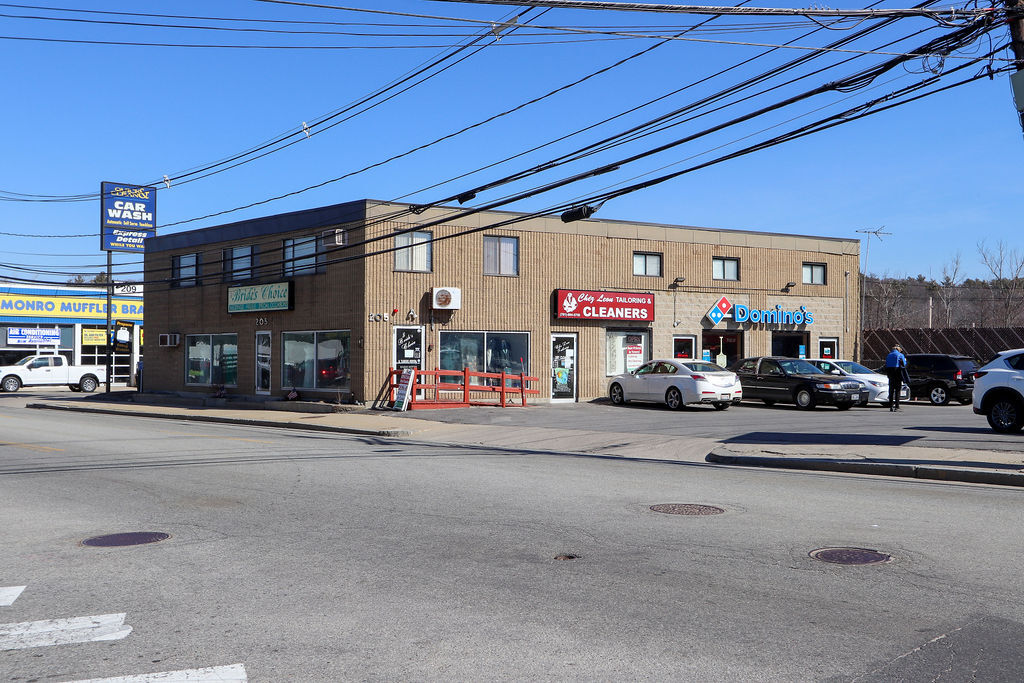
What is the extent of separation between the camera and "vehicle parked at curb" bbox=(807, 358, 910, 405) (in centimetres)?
2716

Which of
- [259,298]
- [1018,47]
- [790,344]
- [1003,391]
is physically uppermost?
[1018,47]

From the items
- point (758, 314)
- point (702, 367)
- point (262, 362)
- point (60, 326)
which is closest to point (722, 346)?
point (758, 314)

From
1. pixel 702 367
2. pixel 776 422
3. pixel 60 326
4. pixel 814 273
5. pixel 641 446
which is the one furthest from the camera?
pixel 60 326

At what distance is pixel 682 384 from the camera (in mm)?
26125

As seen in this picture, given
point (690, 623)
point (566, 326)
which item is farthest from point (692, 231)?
point (690, 623)

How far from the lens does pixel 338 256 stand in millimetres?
28906

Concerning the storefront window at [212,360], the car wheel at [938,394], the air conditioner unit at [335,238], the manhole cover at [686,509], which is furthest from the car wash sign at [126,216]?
the manhole cover at [686,509]

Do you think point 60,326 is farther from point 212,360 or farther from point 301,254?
point 301,254

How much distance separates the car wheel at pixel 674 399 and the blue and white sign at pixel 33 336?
38.6m

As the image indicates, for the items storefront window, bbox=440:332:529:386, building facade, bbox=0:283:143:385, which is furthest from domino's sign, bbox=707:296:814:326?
building facade, bbox=0:283:143:385

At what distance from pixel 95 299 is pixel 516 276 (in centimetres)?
3325

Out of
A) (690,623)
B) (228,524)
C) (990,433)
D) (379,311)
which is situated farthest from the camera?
(379,311)

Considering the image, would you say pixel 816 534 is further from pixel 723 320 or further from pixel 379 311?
pixel 723 320

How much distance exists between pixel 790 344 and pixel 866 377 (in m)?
7.35
